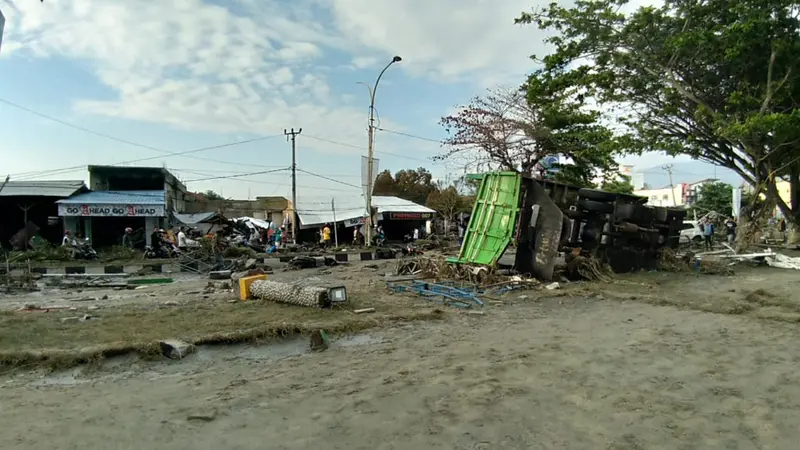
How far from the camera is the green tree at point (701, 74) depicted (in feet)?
49.9

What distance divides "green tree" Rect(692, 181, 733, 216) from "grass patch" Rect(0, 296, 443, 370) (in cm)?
4878

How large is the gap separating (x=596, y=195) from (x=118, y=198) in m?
23.1

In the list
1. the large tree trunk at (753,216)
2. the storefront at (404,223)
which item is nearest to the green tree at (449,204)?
the storefront at (404,223)

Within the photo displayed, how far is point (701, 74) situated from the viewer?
17859 millimetres

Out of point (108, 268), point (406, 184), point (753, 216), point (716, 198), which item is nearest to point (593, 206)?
point (753, 216)

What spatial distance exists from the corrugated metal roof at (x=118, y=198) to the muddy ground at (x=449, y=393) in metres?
22.1

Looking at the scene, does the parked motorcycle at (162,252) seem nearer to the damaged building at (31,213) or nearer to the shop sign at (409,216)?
the damaged building at (31,213)

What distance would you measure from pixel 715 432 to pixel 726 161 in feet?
70.7

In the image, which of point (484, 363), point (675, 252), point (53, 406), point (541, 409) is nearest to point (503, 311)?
point (484, 363)

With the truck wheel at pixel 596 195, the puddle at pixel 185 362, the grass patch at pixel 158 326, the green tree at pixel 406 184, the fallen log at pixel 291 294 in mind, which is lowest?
the puddle at pixel 185 362

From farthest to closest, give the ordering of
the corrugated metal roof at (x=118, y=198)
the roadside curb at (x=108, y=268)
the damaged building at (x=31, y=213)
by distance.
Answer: the corrugated metal roof at (x=118, y=198), the damaged building at (x=31, y=213), the roadside curb at (x=108, y=268)

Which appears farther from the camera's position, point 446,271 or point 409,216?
point 409,216

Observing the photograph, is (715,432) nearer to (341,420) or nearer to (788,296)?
(341,420)

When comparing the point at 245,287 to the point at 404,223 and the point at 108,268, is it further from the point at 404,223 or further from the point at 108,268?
Result: the point at 404,223
